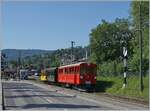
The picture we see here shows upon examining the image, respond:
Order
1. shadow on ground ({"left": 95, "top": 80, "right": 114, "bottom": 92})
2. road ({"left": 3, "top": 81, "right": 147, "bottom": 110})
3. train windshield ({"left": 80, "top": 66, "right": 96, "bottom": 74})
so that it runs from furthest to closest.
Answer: shadow on ground ({"left": 95, "top": 80, "right": 114, "bottom": 92}) → train windshield ({"left": 80, "top": 66, "right": 96, "bottom": 74}) → road ({"left": 3, "top": 81, "right": 147, "bottom": 110})

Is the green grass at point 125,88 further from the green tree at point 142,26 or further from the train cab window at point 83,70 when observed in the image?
the green tree at point 142,26

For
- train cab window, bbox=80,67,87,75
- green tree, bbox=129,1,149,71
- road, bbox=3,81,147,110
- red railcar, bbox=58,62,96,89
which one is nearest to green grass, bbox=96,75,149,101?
red railcar, bbox=58,62,96,89

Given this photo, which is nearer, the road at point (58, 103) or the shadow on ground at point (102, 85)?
the road at point (58, 103)

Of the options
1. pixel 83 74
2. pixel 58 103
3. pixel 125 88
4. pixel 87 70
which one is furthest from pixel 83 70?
pixel 58 103

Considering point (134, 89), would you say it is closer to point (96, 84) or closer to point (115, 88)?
point (115, 88)

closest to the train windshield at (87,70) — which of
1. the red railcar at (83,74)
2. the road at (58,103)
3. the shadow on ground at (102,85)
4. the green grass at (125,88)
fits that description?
the red railcar at (83,74)

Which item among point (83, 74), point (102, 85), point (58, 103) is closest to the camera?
point (58, 103)

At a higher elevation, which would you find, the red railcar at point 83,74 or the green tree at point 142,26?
the green tree at point 142,26

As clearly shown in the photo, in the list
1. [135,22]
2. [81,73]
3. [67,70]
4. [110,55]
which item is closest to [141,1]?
[135,22]

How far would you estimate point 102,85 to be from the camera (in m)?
57.1

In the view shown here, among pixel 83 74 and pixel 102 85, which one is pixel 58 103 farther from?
pixel 102 85

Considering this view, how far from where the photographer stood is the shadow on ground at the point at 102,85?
54594mm

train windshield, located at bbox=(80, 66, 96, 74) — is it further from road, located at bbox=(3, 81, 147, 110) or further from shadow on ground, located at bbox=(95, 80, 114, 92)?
road, located at bbox=(3, 81, 147, 110)

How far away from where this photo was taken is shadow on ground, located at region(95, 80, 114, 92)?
54.6m
